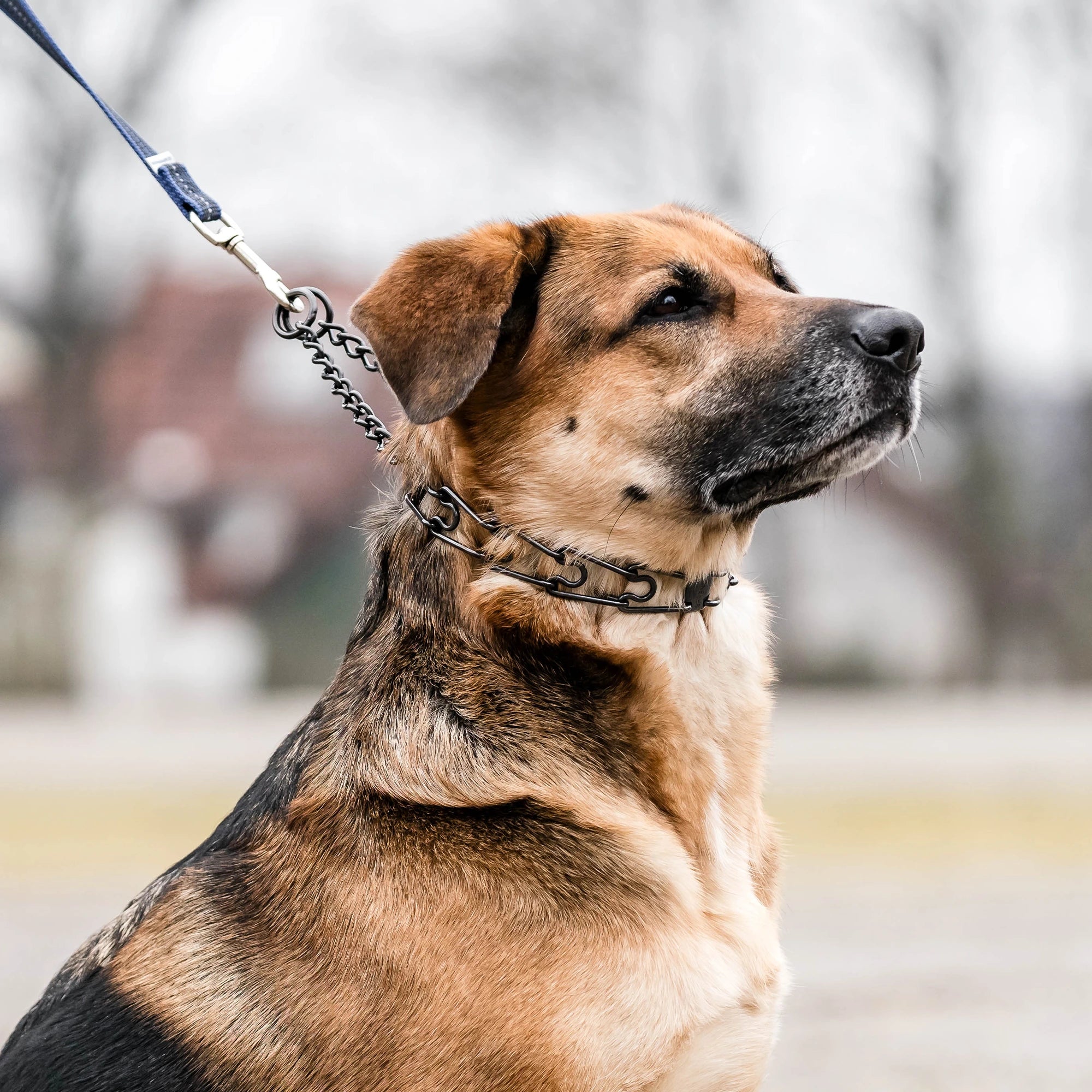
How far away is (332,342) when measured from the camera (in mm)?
3996

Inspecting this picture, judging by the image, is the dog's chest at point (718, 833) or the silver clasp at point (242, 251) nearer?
the dog's chest at point (718, 833)

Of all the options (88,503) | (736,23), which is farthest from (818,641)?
(88,503)

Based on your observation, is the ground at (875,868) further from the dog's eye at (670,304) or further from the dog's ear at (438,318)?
the dog's ear at (438,318)

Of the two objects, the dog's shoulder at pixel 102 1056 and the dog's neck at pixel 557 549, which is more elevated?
the dog's neck at pixel 557 549

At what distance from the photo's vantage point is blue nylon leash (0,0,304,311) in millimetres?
3764

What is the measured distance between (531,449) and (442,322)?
1.29 ft

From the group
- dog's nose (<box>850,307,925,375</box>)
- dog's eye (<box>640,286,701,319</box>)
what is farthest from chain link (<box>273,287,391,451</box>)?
dog's nose (<box>850,307,925,375</box>)

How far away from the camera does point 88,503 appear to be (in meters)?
23.8

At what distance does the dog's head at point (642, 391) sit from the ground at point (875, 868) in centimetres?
79

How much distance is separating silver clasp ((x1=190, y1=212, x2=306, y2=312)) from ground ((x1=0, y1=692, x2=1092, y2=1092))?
5.90ft

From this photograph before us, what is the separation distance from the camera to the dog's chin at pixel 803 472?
11.5 feet

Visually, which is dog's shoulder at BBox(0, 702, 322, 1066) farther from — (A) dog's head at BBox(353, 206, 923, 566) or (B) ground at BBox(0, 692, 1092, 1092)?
(B) ground at BBox(0, 692, 1092, 1092)

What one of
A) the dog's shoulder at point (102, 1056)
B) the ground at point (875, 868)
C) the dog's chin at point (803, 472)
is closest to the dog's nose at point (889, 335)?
the dog's chin at point (803, 472)

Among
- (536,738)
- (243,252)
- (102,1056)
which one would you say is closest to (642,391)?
(536,738)
